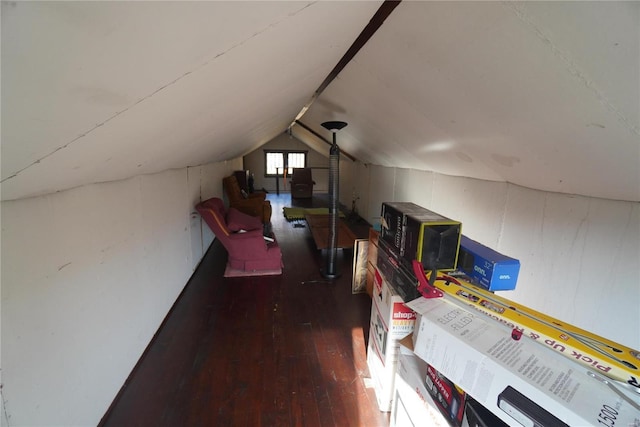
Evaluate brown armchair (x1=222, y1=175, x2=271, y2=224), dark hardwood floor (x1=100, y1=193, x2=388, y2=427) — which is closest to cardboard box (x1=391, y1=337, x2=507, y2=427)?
dark hardwood floor (x1=100, y1=193, x2=388, y2=427)

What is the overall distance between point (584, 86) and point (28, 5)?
1487mm

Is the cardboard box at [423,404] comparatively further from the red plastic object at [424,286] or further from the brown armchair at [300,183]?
the brown armchair at [300,183]

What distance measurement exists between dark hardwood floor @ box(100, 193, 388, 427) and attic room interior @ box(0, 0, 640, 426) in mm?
16

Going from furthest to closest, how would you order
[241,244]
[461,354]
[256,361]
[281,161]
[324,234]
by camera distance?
[281,161] → [324,234] → [241,244] → [256,361] → [461,354]

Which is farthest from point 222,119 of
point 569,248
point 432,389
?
point 569,248

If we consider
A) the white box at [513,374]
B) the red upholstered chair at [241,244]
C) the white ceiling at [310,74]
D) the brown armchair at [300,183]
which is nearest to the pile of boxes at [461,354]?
the white box at [513,374]

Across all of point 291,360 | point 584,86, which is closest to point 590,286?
point 584,86

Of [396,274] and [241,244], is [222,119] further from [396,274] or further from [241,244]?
[241,244]

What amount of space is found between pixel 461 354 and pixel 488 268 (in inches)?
20.2

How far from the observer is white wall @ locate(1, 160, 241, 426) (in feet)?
3.09

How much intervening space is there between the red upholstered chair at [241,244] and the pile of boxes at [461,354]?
183cm

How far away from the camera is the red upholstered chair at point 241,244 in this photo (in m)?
3.12

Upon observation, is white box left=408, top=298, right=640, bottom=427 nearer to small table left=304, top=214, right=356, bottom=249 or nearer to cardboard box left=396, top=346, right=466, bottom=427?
cardboard box left=396, top=346, right=466, bottom=427

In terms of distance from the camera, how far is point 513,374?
2.49 ft
